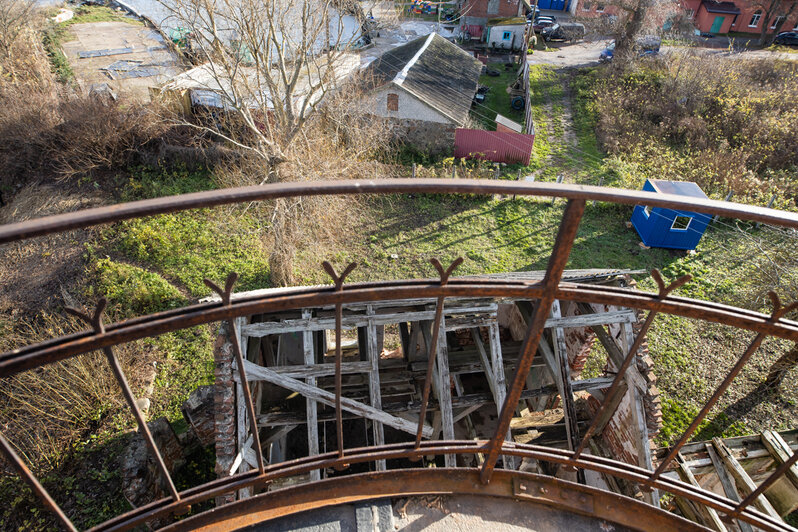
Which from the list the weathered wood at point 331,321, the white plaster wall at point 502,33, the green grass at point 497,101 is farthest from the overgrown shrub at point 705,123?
the weathered wood at point 331,321

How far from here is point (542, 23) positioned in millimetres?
29094

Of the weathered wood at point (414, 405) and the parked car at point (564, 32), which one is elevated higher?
the parked car at point (564, 32)

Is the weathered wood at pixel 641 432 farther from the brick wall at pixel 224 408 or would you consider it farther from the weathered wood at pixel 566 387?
the brick wall at pixel 224 408

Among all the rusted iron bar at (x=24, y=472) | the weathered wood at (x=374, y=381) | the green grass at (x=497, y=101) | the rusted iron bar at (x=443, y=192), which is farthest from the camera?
the green grass at (x=497, y=101)

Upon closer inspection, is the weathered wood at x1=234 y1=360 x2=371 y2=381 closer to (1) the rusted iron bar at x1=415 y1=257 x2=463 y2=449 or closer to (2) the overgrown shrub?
(1) the rusted iron bar at x1=415 y1=257 x2=463 y2=449

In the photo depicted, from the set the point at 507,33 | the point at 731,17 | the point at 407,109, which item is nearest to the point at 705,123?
the point at 407,109

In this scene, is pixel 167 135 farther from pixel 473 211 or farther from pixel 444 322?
pixel 444 322

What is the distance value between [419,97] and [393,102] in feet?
3.14

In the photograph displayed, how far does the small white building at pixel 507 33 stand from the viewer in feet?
88.6

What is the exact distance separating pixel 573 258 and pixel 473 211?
3.32 meters

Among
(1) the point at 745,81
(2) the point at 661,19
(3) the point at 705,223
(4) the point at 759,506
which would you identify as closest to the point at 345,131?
(3) the point at 705,223

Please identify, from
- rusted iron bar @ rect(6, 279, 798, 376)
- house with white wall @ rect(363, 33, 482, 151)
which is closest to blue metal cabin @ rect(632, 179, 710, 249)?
house with white wall @ rect(363, 33, 482, 151)

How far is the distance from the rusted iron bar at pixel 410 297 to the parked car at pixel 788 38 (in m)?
35.5

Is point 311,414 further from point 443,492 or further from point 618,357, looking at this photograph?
point 618,357
